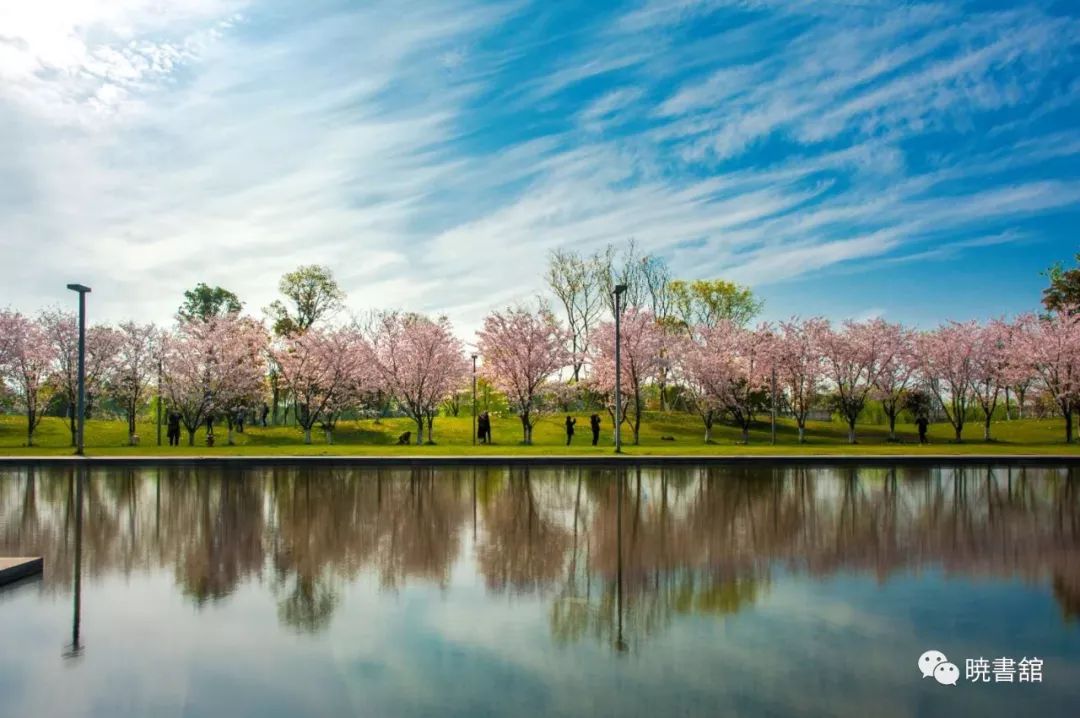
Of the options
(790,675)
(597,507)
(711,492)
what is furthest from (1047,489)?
(790,675)

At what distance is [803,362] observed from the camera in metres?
50.6

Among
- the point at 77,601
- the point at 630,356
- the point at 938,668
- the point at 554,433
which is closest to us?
the point at 938,668

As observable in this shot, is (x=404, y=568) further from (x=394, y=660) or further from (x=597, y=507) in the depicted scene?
(x=597, y=507)

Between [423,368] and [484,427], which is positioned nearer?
[484,427]

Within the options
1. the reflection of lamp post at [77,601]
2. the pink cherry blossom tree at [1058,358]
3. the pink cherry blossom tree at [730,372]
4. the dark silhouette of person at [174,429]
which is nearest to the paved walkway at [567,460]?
the reflection of lamp post at [77,601]

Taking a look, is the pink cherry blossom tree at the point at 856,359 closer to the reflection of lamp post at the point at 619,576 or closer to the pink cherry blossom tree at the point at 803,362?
the pink cherry blossom tree at the point at 803,362

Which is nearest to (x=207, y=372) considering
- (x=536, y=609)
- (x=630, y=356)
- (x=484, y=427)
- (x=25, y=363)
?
(x=25, y=363)

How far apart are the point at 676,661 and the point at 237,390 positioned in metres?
45.3

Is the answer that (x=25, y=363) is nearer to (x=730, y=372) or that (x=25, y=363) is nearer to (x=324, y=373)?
(x=324, y=373)

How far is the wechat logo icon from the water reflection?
1.74 m

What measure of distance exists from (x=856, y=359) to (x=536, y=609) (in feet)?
155

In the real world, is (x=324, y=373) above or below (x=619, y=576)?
above

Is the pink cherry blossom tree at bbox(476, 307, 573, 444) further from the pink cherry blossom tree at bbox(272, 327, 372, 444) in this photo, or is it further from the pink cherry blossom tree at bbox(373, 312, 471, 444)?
the pink cherry blossom tree at bbox(272, 327, 372, 444)

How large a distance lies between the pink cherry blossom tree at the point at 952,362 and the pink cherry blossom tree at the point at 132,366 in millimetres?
51674
